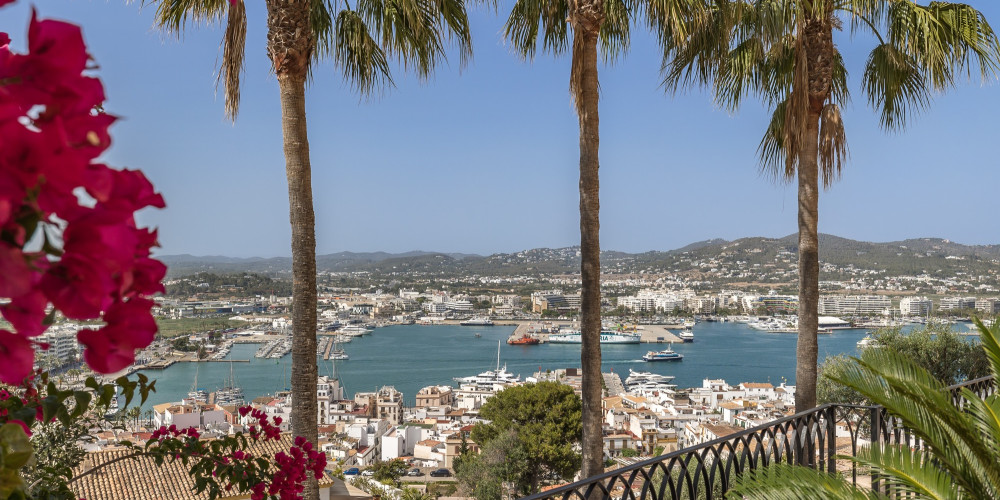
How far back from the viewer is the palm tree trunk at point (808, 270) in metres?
6.11

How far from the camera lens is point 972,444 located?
2297 mm

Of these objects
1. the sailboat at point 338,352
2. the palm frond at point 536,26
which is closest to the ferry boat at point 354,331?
the sailboat at point 338,352

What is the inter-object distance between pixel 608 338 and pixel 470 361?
1585 cm

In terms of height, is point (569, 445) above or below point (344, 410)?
above

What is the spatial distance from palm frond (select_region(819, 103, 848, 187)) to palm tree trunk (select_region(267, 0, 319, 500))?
489 centimetres

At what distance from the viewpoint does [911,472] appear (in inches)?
87.6

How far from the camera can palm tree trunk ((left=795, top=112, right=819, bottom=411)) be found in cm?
611

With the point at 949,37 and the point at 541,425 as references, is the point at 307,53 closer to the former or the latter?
the point at 949,37

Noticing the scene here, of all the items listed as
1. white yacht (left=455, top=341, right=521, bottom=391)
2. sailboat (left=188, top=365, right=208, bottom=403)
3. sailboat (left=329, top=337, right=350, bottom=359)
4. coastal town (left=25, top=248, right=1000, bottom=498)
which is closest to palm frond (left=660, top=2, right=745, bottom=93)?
coastal town (left=25, top=248, right=1000, bottom=498)

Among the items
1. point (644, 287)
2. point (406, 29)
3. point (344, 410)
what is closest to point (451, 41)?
point (406, 29)

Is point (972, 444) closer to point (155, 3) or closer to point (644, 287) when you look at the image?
point (155, 3)

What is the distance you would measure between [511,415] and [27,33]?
19.7 meters

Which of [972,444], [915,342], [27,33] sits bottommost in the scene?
[915,342]

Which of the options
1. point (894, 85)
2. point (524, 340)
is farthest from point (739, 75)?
point (524, 340)
